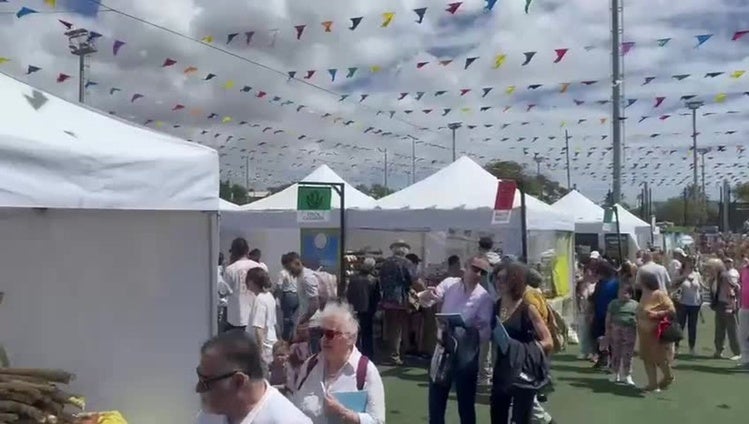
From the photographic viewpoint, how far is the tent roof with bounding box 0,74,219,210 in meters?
4.25

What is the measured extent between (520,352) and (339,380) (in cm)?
255

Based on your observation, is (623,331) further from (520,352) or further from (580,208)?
(580,208)

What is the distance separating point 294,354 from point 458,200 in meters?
9.51

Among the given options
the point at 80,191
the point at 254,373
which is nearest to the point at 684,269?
the point at 80,191

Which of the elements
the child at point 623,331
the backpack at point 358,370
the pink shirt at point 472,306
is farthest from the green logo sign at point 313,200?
the backpack at point 358,370

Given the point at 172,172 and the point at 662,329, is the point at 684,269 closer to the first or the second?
the point at 662,329

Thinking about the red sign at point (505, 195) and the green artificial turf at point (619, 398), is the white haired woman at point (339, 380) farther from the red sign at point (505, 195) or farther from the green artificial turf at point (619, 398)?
the red sign at point (505, 195)

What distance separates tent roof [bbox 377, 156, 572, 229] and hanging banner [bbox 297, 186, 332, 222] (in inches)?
164

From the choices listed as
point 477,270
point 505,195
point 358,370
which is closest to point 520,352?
point 477,270

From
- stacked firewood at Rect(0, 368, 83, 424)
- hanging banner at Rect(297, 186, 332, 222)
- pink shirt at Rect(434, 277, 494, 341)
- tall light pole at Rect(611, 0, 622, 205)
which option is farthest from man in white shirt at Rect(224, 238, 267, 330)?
tall light pole at Rect(611, 0, 622, 205)

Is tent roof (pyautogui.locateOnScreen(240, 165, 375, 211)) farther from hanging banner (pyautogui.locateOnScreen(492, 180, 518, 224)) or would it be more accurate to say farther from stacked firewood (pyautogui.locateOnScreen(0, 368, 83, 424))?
stacked firewood (pyautogui.locateOnScreen(0, 368, 83, 424))

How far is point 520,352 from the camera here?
6.21 m

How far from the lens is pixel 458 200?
44.9 feet

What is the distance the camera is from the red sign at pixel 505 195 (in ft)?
38.9
